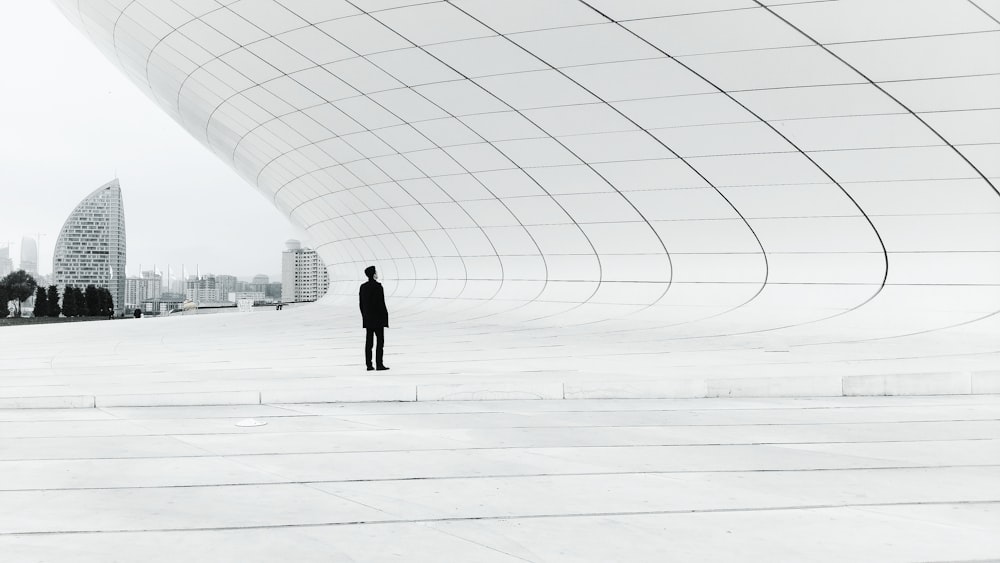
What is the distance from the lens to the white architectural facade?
49.2ft

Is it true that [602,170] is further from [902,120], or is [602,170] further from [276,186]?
[276,186]

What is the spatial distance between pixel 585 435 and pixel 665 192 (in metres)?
14.3

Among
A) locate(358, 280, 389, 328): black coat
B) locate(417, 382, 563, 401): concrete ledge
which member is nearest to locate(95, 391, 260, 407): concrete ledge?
locate(417, 382, 563, 401): concrete ledge

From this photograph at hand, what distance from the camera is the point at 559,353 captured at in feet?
39.1

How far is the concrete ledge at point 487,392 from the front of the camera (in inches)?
329

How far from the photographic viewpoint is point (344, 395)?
8312mm

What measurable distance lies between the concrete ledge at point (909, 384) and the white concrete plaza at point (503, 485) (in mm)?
961

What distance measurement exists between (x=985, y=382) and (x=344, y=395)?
7396 mm

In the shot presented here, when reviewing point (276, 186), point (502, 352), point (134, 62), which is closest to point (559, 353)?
point (502, 352)

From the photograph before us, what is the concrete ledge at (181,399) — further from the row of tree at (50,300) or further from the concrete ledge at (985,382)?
the row of tree at (50,300)

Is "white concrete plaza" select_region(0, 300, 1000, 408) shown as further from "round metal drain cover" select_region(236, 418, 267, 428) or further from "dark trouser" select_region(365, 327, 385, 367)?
"round metal drain cover" select_region(236, 418, 267, 428)

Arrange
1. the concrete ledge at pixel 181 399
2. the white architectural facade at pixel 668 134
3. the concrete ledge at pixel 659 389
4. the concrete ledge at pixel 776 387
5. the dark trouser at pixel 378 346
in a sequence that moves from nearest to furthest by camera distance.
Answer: the concrete ledge at pixel 181 399, the concrete ledge at pixel 659 389, the concrete ledge at pixel 776 387, the dark trouser at pixel 378 346, the white architectural facade at pixel 668 134

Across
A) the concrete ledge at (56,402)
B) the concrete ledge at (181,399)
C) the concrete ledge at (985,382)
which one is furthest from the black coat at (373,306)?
the concrete ledge at (985,382)

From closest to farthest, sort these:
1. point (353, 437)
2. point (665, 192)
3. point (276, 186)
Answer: point (353, 437)
point (665, 192)
point (276, 186)
